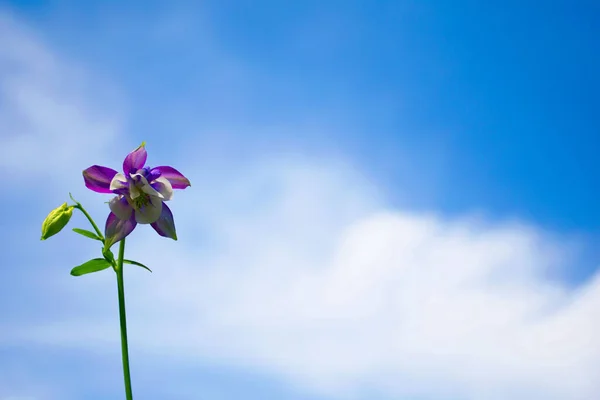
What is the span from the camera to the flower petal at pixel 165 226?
2.72 metres

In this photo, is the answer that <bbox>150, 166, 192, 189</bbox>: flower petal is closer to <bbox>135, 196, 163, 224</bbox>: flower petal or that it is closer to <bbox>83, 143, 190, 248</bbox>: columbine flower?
<bbox>83, 143, 190, 248</bbox>: columbine flower

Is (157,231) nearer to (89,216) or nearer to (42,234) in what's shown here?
(89,216)

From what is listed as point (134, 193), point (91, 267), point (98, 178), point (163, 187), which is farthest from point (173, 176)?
point (91, 267)

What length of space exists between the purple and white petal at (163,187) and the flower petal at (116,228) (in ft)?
0.59

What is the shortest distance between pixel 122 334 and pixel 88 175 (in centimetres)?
77

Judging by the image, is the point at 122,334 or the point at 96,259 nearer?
the point at 122,334

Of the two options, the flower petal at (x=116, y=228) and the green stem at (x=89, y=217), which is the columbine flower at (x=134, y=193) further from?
the green stem at (x=89, y=217)

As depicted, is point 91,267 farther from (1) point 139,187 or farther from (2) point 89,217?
(1) point 139,187

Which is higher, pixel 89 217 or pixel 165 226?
pixel 89 217

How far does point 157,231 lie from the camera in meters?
2.72

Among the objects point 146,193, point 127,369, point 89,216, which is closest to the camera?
point 127,369

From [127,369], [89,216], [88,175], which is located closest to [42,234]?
[89,216]

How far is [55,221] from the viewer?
2.81 meters

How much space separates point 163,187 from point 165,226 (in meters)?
0.19
